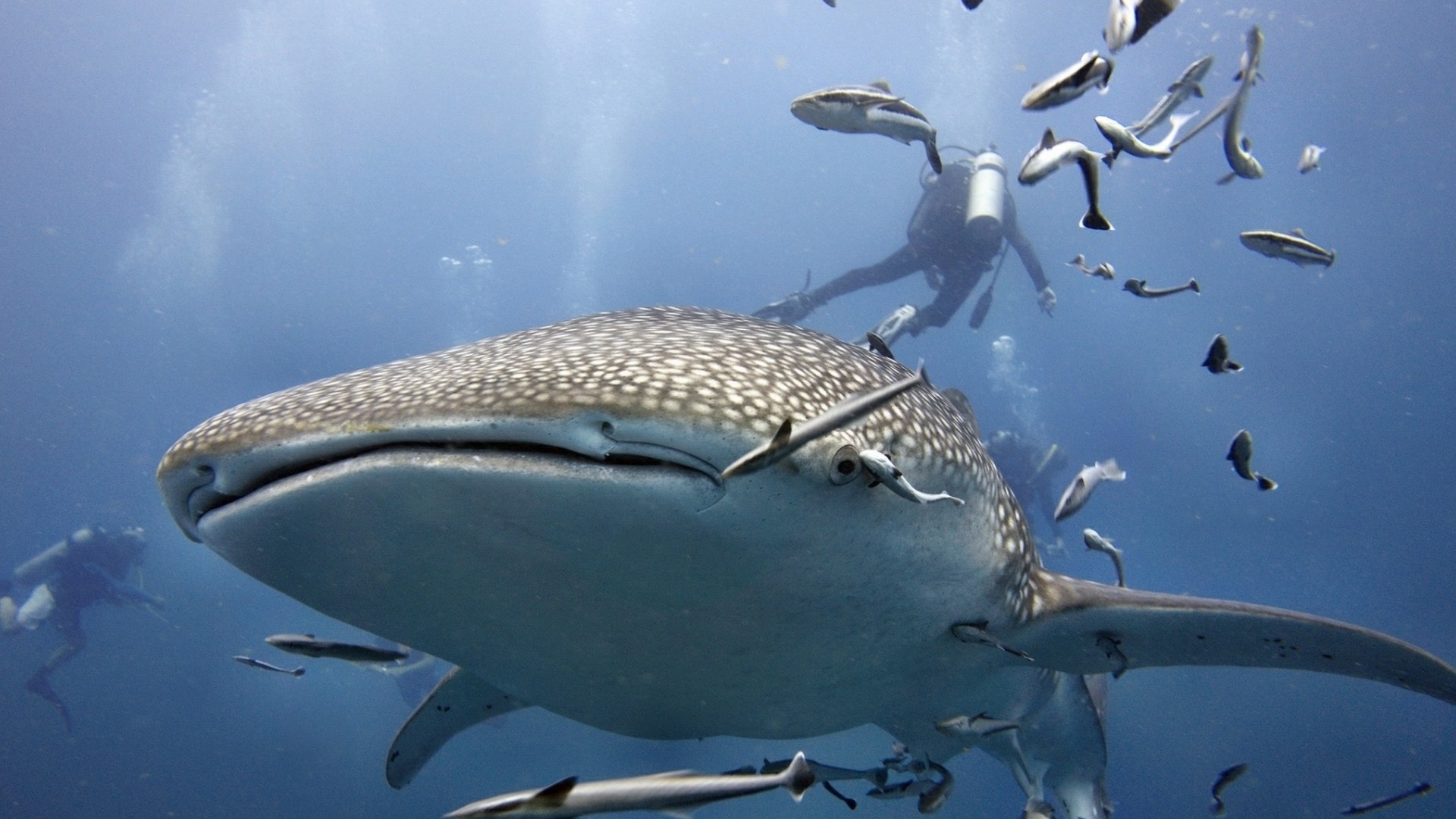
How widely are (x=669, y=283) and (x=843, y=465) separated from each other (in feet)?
175

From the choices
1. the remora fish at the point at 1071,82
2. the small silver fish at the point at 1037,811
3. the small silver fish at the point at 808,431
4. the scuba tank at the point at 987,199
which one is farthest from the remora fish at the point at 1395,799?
the scuba tank at the point at 987,199

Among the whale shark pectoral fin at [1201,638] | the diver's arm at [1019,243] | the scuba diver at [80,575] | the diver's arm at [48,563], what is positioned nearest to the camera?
the whale shark pectoral fin at [1201,638]

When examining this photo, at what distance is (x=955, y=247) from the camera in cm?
1563

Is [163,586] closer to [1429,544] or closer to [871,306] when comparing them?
[871,306]

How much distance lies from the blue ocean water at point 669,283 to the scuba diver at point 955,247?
14917 millimetres

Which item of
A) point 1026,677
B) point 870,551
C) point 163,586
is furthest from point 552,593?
point 163,586

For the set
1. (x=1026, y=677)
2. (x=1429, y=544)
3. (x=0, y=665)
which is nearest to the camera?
(x=1026, y=677)

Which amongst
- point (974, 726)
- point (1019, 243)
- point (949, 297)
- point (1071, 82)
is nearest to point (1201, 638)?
point (974, 726)

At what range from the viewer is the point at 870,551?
2139mm

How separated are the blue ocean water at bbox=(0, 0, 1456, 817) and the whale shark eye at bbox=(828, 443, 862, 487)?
26.6m

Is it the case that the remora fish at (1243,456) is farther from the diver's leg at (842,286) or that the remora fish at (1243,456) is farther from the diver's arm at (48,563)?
the diver's arm at (48,563)

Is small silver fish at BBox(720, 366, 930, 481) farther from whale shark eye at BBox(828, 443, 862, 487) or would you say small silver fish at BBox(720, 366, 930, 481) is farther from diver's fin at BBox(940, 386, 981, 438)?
diver's fin at BBox(940, 386, 981, 438)

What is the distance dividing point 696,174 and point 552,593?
57.6 m

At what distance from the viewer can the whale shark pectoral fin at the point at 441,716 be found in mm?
4000
